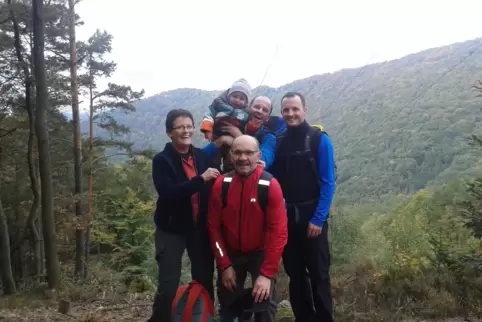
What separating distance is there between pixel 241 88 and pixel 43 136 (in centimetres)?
645

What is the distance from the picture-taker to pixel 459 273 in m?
5.54

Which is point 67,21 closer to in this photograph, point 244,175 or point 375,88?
point 244,175

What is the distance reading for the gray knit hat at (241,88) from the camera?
3599mm

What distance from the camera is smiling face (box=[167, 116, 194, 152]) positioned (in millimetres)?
3311

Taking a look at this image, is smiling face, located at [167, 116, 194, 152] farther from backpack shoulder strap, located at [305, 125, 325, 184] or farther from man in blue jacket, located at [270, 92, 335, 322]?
backpack shoulder strap, located at [305, 125, 325, 184]

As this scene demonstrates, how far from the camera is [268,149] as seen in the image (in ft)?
11.6

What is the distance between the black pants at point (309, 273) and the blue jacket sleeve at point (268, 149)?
57cm

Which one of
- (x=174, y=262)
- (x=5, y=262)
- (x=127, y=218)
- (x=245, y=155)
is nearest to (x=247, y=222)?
(x=245, y=155)

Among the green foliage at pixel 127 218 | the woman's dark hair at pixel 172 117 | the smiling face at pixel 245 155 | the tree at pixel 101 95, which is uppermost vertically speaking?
the tree at pixel 101 95

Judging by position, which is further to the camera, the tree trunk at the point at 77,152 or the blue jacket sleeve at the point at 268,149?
the tree trunk at the point at 77,152

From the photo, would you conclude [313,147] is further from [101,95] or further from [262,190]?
[101,95]

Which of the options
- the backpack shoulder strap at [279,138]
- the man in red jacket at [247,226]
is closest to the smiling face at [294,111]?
the backpack shoulder strap at [279,138]

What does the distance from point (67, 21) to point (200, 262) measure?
10.8m

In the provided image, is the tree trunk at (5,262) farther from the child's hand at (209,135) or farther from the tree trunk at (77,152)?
the child's hand at (209,135)
